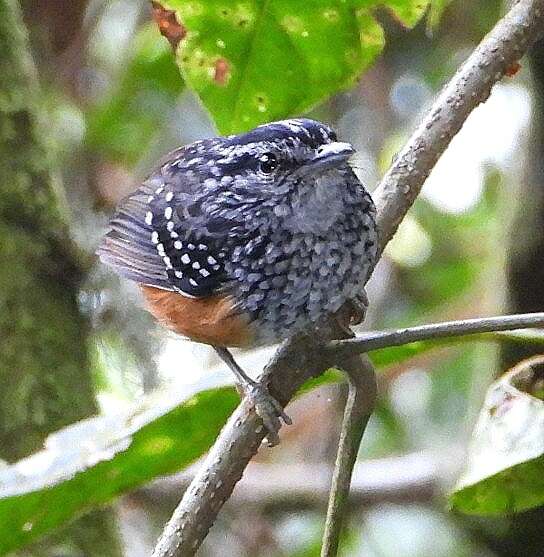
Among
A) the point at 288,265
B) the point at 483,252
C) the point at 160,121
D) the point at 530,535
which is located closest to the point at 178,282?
the point at 288,265

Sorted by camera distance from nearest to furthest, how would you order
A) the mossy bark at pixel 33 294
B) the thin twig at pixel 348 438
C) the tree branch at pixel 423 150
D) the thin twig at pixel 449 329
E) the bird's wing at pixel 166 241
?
the thin twig at pixel 449 329
the thin twig at pixel 348 438
the tree branch at pixel 423 150
the bird's wing at pixel 166 241
the mossy bark at pixel 33 294

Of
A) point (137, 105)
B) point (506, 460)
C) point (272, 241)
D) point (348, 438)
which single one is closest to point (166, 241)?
point (272, 241)

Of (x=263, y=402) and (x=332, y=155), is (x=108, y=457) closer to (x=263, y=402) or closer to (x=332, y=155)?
(x=263, y=402)

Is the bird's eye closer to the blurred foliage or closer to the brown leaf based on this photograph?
the brown leaf

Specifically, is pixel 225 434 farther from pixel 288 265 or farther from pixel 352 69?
pixel 352 69

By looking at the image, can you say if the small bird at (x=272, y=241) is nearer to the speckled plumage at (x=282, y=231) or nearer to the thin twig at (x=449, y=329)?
the speckled plumage at (x=282, y=231)

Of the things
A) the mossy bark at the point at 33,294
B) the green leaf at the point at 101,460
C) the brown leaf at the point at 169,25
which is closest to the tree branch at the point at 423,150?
the green leaf at the point at 101,460
